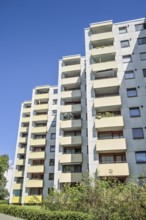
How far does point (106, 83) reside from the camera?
29797 millimetres

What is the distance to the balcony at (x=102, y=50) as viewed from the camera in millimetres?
31516

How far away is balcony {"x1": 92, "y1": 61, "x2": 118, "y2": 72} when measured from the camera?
3068 cm

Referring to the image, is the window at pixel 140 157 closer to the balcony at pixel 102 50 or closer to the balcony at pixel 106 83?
the balcony at pixel 106 83

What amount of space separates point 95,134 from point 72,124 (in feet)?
21.5

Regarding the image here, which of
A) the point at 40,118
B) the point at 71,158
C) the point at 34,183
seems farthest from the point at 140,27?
the point at 34,183

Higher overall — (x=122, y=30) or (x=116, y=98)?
(x=122, y=30)

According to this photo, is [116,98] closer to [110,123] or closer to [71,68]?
[110,123]

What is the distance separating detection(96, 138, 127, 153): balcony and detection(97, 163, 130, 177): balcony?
1931mm

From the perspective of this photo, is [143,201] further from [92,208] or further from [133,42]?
[133,42]

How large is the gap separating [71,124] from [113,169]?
11.5 meters

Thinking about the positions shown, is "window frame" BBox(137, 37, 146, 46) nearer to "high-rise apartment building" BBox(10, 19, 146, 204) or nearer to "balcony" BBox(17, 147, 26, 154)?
"high-rise apartment building" BBox(10, 19, 146, 204)

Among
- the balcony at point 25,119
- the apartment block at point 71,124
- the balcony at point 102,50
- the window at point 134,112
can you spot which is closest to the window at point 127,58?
the balcony at point 102,50

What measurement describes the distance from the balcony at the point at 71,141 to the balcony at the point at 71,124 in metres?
1.96

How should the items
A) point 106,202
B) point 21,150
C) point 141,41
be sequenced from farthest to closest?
1. point 21,150
2. point 141,41
3. point 106,202
